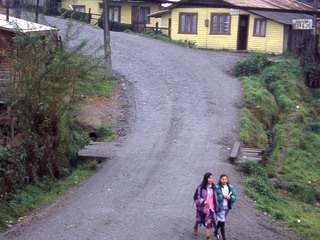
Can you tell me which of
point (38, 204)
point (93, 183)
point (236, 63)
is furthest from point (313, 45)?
point (38, 204)

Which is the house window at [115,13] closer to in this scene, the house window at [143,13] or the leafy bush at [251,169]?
the house window at [143,13]

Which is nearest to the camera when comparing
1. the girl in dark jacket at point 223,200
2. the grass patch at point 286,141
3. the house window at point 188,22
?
the girl in dark jacket at point 223,200

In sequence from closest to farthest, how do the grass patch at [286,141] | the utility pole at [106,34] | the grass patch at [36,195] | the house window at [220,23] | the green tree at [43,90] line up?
1. the grass patch at [36,195]
2. the green tree at [43,90]
3. the grass patch at [286,141]
4. the utility pole at [106,34]
5. the house window at [220,23]

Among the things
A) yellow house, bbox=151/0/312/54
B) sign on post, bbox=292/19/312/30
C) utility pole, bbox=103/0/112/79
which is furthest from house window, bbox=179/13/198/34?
sign on post, bbox=292/19/312/30

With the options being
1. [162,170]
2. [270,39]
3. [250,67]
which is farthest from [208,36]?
[162,170]

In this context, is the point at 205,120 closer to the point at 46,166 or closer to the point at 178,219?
the point at 46,166

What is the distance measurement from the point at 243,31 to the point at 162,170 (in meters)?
21.9

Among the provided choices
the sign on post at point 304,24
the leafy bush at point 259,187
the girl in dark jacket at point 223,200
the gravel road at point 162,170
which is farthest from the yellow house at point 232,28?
the girl in dark jacket at point 223,200

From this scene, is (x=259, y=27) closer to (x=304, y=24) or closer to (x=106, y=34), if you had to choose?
(x=304, y=24)

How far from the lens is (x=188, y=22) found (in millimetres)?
34469

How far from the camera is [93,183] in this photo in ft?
41.8

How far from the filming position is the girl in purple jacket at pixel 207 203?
8.81m

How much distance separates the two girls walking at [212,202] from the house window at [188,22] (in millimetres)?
26369

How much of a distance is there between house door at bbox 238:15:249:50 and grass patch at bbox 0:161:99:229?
21.6 meters
